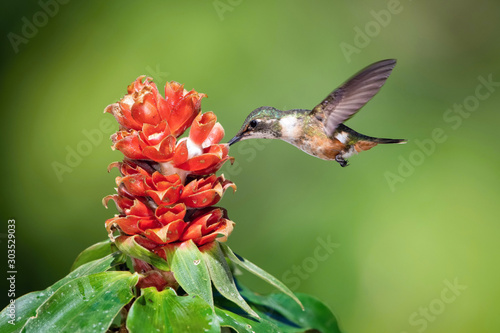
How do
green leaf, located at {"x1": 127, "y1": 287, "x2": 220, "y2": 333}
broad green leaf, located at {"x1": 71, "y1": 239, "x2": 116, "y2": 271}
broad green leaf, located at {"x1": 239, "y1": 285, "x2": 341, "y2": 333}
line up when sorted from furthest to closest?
broad green leaf, located at {"x1": 239, "y1": 285, "x2": 341, "y2": 333}
broad green leaf, located at {"x1": 71, "y1": 239, "x2": 116, "y2": 271}
green leaf, located at {"x1": 127, "y1": 287, "x2": 220, "y2": 333}

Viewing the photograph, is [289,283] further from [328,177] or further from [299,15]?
[299,15]

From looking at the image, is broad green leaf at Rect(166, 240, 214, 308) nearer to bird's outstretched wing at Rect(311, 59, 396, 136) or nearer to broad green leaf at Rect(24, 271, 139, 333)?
broad green leaf at Rect(24, 271, 139, 333)

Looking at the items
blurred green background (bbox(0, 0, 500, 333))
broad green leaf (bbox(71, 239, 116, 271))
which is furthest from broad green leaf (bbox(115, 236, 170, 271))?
blurred green background (bbox(0, 0, 500, 333))

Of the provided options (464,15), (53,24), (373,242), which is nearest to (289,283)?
(373,242)

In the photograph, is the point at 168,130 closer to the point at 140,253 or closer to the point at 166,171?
the point at 166,171

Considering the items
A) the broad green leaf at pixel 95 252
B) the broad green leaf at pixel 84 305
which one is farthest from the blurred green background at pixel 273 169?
the broad green leaf at pixel 84 305
